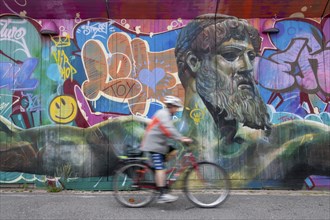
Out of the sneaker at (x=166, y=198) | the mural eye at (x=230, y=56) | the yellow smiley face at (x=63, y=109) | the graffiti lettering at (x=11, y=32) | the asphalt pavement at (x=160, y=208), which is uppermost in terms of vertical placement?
the graffiti lettering at (x=11, y=32)

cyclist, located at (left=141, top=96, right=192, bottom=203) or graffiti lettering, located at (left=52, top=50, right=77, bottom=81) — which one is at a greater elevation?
graffiti lettering, located at (left=52, top=50, right=77, bottom=81)

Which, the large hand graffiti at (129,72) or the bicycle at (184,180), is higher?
the large hand graffiti at (129,72)

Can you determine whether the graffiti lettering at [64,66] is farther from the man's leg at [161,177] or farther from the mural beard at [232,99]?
the man's leg at [161,177]

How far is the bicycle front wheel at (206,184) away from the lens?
5.77 metres

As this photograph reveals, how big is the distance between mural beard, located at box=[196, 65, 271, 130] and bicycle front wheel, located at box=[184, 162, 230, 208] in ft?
6.66

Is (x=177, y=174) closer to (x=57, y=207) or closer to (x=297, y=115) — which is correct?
(x=57, y=207)

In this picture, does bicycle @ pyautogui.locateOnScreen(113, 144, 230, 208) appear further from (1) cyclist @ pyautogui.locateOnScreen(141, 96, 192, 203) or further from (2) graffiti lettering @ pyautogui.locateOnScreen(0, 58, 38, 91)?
(2) graffiti lettering @ pyautogui.locateOnScreen(0, 58, 38, 91)

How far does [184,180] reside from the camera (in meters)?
5.80

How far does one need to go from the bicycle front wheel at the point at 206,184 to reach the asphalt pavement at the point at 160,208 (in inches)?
5.8

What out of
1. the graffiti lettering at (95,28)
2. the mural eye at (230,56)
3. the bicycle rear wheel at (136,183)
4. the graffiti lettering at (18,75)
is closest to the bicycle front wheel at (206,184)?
the bicycle rear wheel at (136,183)

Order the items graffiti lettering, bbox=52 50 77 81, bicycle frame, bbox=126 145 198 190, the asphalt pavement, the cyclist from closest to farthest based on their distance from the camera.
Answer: the asphalt pavement
the cyclist
bicycle frame, bbox=126 145 198 190
graffiti lettering, bbox=52 50 77 81

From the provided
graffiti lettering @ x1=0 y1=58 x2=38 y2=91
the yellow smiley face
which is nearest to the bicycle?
the yellow smiley face

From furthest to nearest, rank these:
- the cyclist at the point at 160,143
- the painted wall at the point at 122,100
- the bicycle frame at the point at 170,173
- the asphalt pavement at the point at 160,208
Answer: the painted wall at the point at 122,100
the bicycle frame at the point at 170,173
the cyclist at the point at 160,143
the asphalt pavement at the point at 160,208

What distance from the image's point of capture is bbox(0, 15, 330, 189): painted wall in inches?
303
